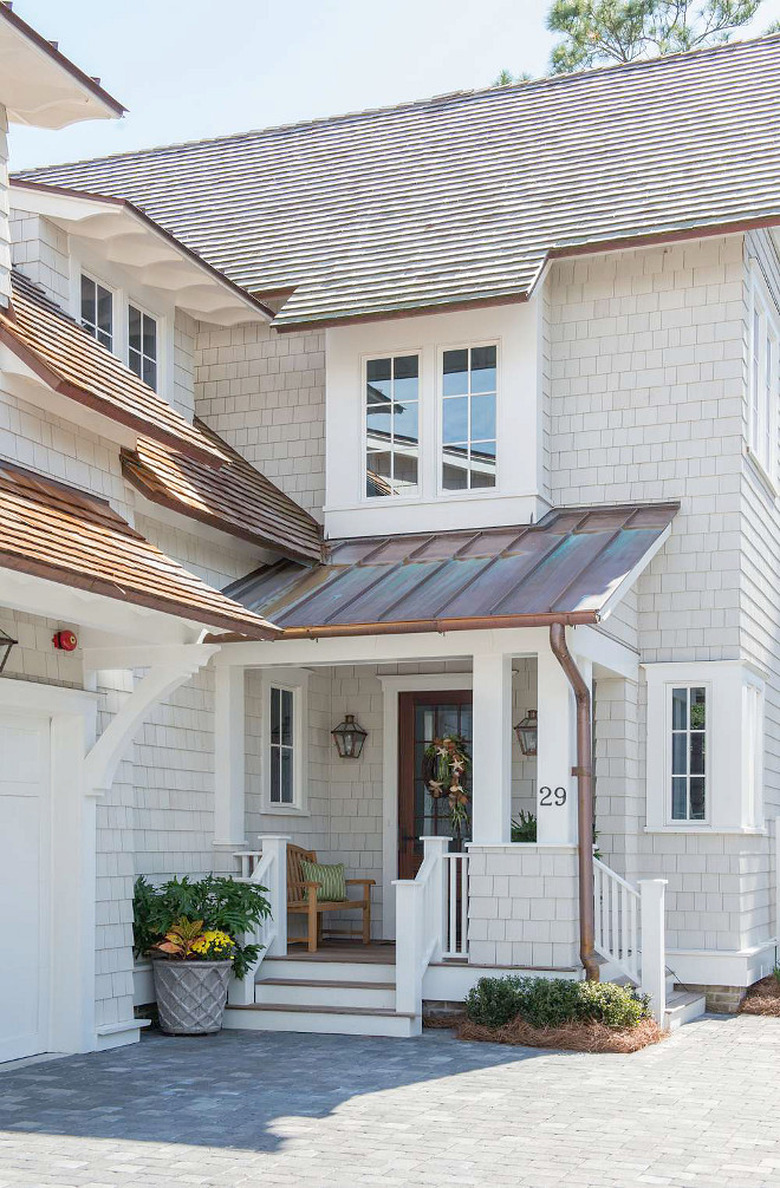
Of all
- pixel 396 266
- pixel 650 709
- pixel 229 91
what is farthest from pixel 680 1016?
pixel 229 91

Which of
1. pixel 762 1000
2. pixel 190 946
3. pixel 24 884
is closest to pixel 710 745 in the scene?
pixel 762 1000

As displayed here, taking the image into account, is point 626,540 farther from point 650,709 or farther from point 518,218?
point 518,218

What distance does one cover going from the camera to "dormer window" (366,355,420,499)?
1424 centimetres

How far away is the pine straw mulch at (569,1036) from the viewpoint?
34.6ft

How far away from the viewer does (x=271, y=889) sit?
12.3m

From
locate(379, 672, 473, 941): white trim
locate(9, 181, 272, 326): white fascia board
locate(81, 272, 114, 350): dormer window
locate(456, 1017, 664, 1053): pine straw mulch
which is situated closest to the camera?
locate(456, 1017, 664, 1053): pine straw mulch

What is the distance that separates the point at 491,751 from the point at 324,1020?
2407 mm

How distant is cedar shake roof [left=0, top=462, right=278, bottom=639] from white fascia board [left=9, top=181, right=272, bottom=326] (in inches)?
106

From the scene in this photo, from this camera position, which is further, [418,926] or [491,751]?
[491,751]

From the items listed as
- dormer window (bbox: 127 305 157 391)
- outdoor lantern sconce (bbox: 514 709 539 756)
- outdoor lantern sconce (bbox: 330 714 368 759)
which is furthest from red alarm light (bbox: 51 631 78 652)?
outdoor lantern sconce (bbox: 514 709 539 756)

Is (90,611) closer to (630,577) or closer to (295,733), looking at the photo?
(630,577)

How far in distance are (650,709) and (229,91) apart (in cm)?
2817

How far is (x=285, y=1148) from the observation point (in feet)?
24.7

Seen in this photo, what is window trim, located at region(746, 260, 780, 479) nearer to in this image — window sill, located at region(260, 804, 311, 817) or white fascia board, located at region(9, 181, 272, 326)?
white fascia board, located at region(9, 181, 272, 326)
